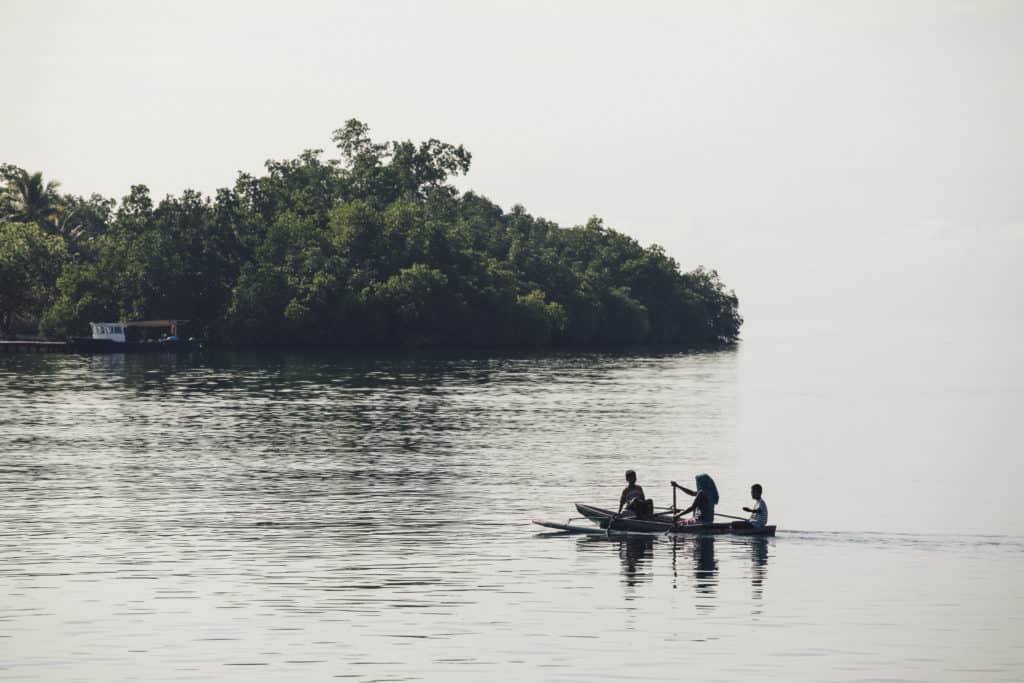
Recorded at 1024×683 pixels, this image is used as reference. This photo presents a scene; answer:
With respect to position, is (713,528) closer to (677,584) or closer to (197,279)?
(677,584)

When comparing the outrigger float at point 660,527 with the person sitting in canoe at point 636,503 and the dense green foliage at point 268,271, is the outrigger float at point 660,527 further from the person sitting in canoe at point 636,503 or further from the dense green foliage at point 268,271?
the dense green foliage at point 268,271

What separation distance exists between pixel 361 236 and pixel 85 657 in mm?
143310

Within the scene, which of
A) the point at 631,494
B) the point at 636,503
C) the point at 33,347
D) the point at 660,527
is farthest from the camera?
the point at 33,347

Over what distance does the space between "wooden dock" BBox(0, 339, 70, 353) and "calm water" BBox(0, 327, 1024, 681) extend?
70.2 m

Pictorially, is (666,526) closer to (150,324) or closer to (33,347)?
(150,324)

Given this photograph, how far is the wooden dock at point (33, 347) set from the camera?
150 meters

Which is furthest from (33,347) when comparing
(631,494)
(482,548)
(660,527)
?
(660,527)

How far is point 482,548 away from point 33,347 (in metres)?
131

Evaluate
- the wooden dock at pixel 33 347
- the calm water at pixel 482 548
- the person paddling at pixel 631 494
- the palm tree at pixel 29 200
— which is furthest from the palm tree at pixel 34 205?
the person paddling at pixel 631 494

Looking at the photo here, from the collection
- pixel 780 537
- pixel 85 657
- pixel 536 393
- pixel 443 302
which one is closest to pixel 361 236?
pixel 443 302

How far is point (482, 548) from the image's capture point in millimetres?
35250

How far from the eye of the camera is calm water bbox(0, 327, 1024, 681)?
24703mm

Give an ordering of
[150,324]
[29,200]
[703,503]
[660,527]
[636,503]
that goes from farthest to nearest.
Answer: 1. [29,200]
2. [150,324]
3. [636,503]
4. [703,503]
5. [660,527]

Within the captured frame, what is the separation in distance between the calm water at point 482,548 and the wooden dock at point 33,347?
7019cm
